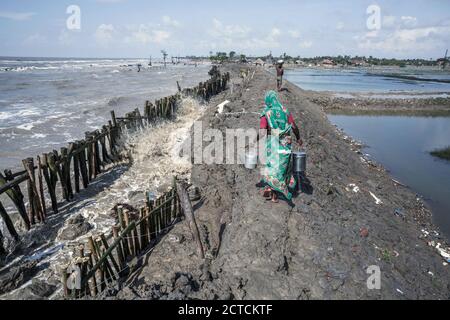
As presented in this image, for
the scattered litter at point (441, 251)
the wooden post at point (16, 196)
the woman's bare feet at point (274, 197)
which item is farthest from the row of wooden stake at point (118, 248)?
the scattered litter at point (441, 251)

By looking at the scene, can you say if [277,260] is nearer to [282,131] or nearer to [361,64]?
[282,131]

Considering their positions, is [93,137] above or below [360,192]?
above

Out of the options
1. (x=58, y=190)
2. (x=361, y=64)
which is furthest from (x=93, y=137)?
(x=361, y=64)

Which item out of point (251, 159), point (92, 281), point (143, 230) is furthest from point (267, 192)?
point (92, 281)

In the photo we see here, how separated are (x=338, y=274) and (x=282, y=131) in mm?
2450

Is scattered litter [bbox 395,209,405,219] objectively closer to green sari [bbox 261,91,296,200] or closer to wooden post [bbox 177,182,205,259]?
green sari [bbox 261,91,296,200]

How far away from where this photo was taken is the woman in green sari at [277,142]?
563cm

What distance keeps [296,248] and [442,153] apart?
12.5 metres

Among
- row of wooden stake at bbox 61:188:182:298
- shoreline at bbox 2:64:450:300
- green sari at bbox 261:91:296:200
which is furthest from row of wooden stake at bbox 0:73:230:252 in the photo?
green sari at bbox 261:91:296:200

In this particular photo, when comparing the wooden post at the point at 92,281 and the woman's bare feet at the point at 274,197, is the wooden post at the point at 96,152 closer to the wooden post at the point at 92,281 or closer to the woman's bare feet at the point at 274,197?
the wooden post at the point at 92,281

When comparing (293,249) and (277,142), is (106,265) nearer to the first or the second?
(293,249)

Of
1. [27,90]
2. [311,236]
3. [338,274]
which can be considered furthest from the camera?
[27,90]

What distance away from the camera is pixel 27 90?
28.9 metres

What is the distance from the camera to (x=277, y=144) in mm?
5676
